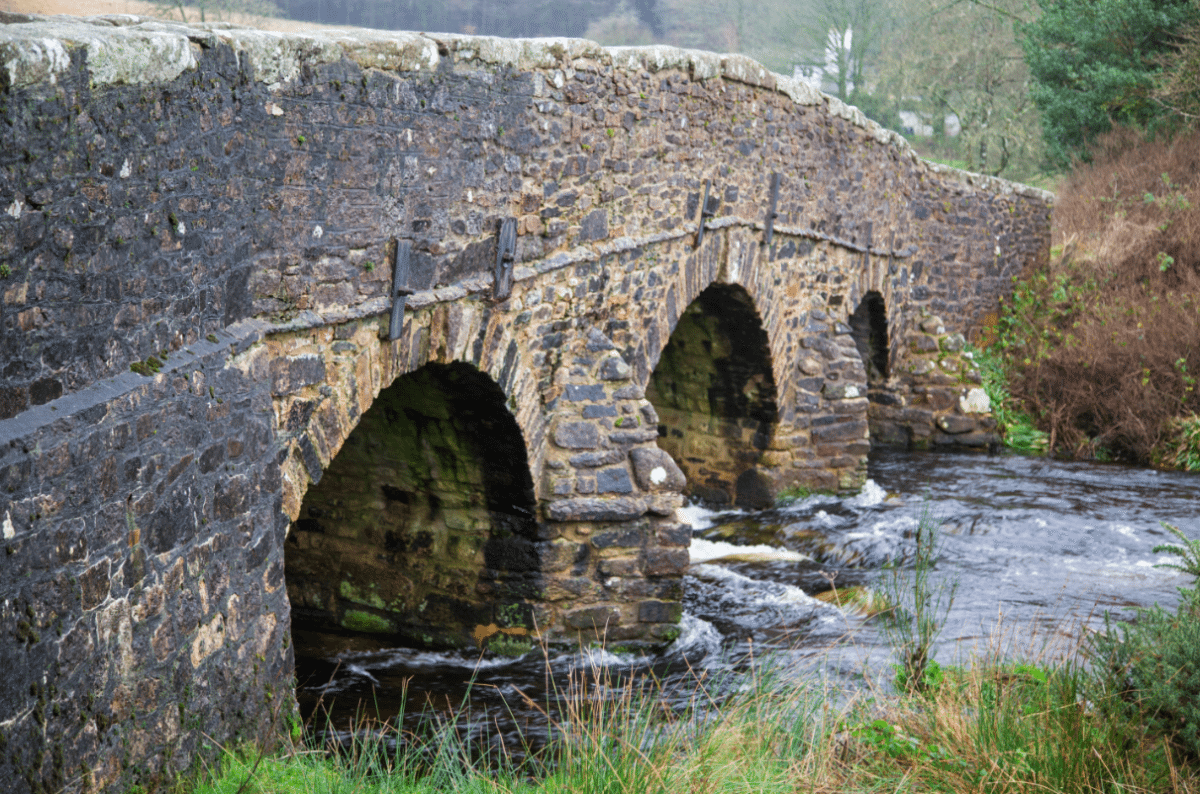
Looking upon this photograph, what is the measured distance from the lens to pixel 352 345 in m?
5.55

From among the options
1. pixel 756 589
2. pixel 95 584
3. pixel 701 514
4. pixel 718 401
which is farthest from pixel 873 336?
pixel 95 584

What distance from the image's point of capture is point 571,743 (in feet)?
14.3

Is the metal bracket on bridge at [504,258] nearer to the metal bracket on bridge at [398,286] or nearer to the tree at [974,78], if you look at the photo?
the metal bracket on bridge at [398,286]

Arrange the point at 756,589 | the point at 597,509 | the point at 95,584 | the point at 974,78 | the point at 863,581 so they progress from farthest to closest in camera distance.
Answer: the point at 974,78, the point at 863,581, the point at 756,589, the point at 597,509, the point at 95,584

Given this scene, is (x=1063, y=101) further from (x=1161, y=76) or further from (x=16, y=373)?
(x=16, y=373)

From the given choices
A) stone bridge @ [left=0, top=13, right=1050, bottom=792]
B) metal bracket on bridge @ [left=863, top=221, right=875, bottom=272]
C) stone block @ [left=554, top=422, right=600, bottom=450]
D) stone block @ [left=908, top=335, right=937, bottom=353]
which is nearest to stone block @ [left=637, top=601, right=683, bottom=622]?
stone bridge @ [left=0, top=13, right=1050, bottom=792]

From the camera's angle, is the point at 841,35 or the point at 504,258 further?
the point at 841,35

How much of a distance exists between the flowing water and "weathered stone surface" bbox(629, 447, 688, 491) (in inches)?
45.8

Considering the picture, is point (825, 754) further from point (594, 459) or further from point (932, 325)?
point (932, 325)

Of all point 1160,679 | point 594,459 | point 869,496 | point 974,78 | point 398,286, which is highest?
point 974,78

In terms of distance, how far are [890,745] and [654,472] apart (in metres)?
3.34

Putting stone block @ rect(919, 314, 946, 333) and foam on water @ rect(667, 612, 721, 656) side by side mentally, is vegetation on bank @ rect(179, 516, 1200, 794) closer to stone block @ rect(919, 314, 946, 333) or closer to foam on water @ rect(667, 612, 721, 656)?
foam on water @ rect(667, 612, 721, 656)

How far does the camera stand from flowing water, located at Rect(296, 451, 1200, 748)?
22.6ft

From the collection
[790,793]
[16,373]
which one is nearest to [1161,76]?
[790,793]
